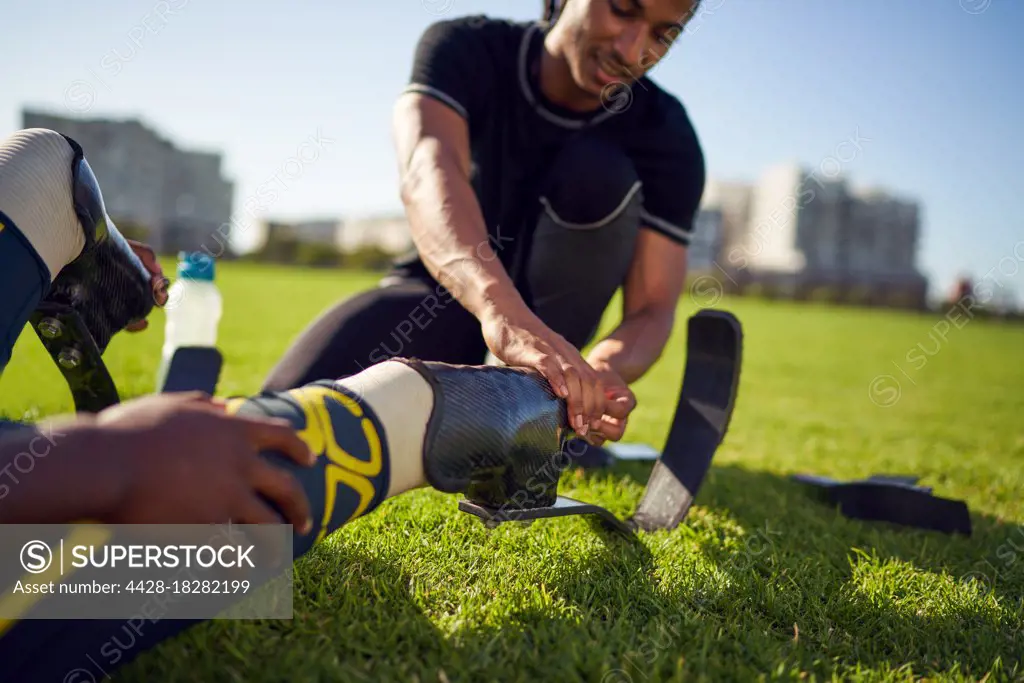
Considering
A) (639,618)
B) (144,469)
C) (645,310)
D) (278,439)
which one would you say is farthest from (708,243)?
(144,469)

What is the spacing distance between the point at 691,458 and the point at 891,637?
69 centimetres

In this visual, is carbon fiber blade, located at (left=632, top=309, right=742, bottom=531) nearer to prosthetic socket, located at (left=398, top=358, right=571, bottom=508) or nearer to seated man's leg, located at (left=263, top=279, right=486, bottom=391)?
prosthetic socket, located at (left=398, top=358, right=571, bottom=508)

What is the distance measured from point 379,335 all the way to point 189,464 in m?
1.58

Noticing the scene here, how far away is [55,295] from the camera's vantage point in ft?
4.88

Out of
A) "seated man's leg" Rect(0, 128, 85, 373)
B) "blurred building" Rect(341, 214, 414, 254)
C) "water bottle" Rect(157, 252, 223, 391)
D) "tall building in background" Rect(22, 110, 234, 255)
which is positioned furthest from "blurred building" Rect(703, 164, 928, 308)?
"seated man's leg" Rect(0, 128, 85, 373)

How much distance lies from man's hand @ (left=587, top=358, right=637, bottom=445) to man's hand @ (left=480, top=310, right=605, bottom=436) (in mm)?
60

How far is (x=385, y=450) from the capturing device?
1.09 metres

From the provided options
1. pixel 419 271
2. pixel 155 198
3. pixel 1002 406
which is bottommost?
pixel 155 198

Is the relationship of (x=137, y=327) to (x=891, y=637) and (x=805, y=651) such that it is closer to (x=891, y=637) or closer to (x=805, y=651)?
(x=805, y=651)

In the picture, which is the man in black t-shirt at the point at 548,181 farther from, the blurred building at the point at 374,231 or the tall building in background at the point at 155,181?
the blurred building at the point at 374,231

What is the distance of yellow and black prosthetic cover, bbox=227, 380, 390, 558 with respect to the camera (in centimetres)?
97

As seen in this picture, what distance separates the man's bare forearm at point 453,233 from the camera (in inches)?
65.3

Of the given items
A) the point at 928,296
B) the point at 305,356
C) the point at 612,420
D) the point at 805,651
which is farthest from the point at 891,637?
the point at 928,296

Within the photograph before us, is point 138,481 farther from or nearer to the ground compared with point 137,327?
farther from the ground
